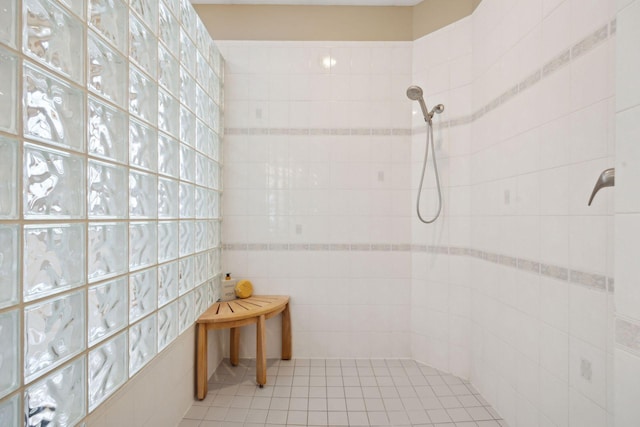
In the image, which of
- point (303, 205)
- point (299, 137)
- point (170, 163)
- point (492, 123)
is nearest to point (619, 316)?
point (492, 123)

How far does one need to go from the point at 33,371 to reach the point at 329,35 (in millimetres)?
2355

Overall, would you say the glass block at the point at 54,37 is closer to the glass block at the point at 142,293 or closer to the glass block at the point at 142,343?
the glass block at the point at 142,293

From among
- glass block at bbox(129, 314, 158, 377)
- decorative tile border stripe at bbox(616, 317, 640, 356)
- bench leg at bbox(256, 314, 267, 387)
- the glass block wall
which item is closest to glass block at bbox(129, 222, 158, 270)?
the glass block wall

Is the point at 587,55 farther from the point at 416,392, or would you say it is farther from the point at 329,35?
the point at 416,392

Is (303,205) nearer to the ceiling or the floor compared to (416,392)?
nearer to the ceiling

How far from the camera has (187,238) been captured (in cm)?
164

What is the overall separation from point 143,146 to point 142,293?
0.56m

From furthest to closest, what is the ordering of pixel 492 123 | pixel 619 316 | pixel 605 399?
pixel 492 123 → pixel 605 399 → pixel 619 316

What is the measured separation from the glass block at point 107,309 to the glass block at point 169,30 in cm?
102

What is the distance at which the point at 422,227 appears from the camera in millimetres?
2184

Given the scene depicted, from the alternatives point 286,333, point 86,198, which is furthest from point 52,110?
point 286,333

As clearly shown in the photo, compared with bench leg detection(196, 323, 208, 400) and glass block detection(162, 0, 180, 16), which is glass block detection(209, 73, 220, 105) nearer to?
glass block detection(162, 0, 180, 16)

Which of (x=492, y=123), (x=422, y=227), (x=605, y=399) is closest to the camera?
(x=605, y=399)

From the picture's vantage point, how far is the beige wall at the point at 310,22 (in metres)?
2.25
